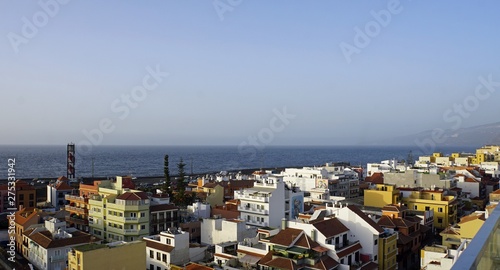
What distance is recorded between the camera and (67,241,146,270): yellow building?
16.1 meters

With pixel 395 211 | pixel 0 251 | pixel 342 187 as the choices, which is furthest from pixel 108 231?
pixel 342 187

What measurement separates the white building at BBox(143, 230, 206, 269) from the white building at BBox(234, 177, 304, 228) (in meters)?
6.46

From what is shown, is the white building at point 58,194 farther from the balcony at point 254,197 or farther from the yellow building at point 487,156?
the yellow building at point 487,156

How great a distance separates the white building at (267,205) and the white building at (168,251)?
6.46 m

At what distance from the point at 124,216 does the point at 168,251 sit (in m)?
5.44

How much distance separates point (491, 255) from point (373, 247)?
1696 cm

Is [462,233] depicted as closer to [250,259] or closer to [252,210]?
[250,259]

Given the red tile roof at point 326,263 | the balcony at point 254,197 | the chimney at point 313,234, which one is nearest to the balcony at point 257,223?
the balcony at point 254,197

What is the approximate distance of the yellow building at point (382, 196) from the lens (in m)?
29.3

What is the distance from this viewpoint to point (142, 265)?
17719mm

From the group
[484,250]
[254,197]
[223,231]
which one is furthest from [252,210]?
[484,250]

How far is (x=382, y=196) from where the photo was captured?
2967 cm

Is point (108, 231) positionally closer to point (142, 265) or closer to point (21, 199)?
point (142, 265)

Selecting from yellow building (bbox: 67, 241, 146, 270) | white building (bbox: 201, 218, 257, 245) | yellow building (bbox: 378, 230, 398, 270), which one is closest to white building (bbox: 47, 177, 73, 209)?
white building (bbox: 201, 218, 257, 245)
